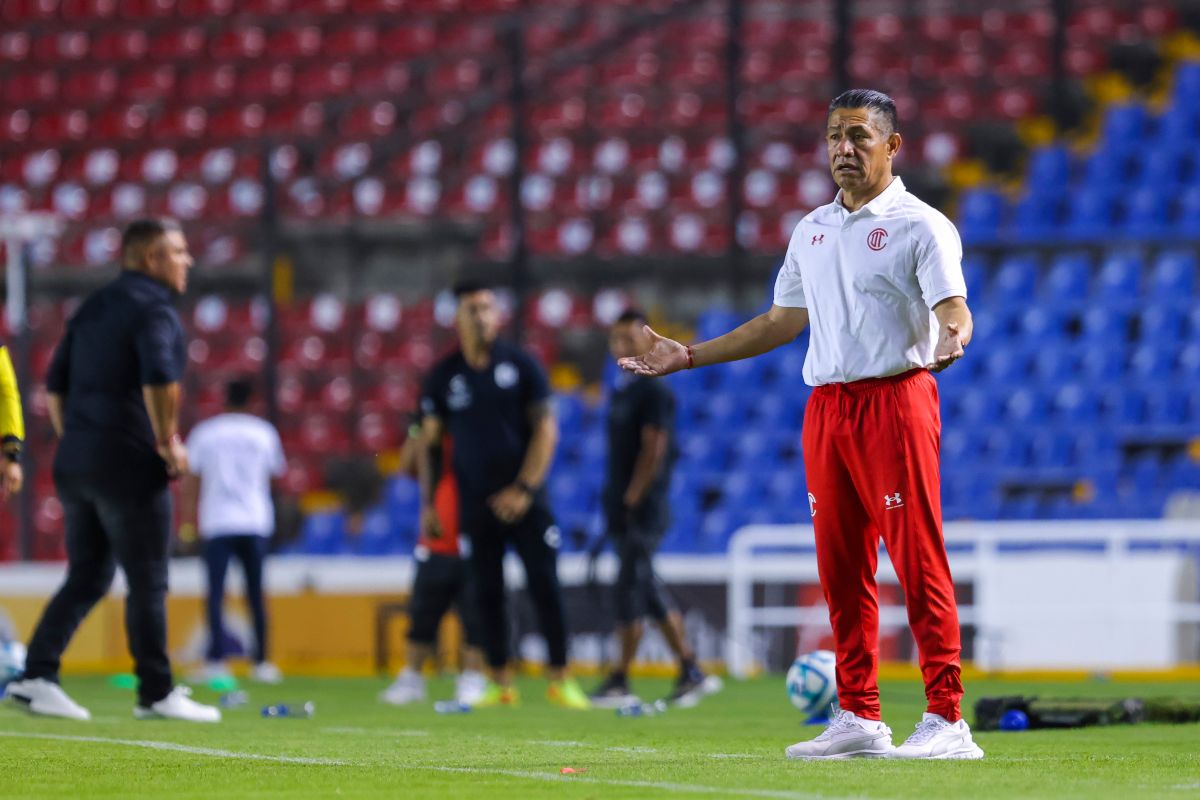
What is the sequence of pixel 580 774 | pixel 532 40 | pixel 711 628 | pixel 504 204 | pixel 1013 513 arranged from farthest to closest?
pixel 532 40, pixel 504 204, pixel 1013 513, pixel 711 628, pixel 580 774

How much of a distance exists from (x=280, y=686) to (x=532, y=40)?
11.9 m

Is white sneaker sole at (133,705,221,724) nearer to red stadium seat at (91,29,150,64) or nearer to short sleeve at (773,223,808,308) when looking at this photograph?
short sleeve at (773,223,808,308)

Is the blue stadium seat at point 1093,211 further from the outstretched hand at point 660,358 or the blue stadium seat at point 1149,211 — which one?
the outstretched hand at point 660,358

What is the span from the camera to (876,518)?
22.4 ft

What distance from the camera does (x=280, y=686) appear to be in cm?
1441

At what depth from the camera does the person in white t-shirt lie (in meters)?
14.9

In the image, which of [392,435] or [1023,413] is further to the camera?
[392,435]

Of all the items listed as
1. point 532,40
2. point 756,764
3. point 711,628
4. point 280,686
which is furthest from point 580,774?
point 532,40

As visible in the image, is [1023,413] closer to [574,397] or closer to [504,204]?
[574,397]

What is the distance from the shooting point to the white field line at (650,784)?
5.59 metres

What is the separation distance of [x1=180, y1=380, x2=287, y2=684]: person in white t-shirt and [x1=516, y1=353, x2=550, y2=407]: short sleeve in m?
4.22

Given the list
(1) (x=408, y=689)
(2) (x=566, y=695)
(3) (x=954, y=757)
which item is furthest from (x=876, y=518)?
(1) (x=408, y=689)

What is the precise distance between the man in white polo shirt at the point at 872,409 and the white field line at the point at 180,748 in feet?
5.37

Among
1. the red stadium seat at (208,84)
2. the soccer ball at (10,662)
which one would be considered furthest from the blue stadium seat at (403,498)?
the soccer ball at (10,662)
